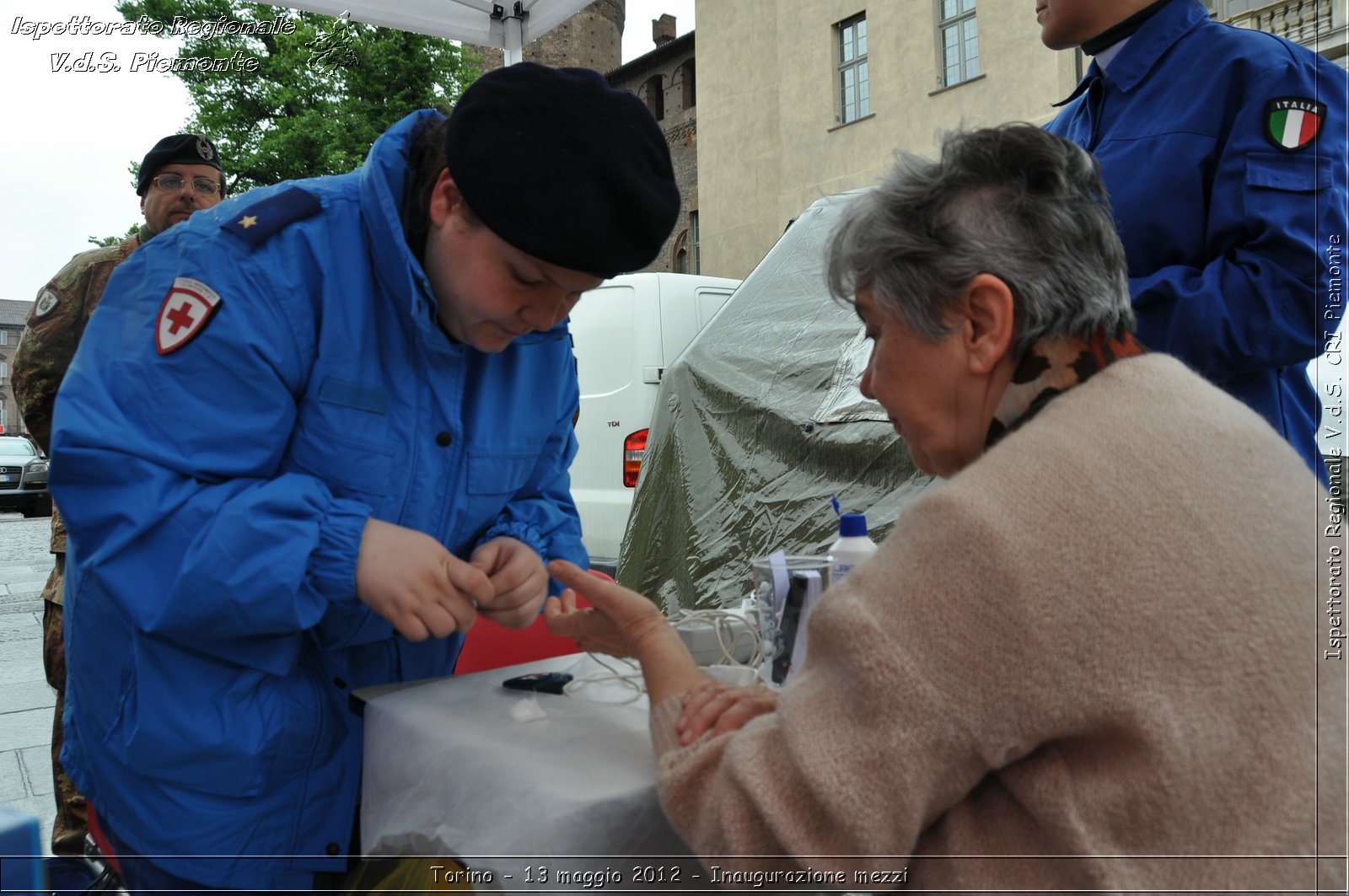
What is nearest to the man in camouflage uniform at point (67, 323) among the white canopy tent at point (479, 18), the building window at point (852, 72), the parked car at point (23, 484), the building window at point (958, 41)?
the white canopy tent at point (479, 18)

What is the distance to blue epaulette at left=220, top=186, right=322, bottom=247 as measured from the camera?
1308 millimetres

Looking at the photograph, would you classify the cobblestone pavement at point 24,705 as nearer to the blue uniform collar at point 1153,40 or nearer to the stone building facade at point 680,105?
the blue uniform collar at point 1153,40

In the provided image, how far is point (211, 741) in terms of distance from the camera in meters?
1.26

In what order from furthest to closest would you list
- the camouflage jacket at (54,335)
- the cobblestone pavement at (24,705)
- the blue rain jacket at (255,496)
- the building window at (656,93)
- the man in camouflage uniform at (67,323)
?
the building window at (656,93) < the cobblestone pavement at (24,705) < the camouflage jacket at (54,335) < the man in camouflage uniform at (67,323) < the blue rain jacket at (255,496)

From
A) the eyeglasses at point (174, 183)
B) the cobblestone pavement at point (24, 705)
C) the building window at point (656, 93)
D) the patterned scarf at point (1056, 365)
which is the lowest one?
the cobblestone pavement at point (24, 705)

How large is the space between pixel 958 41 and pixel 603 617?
15.9 metres

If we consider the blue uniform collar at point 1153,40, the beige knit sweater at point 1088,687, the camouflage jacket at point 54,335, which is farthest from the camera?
the camouflage jacket at point 54,335

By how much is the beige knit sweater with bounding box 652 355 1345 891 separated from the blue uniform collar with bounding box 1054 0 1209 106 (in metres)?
1.31

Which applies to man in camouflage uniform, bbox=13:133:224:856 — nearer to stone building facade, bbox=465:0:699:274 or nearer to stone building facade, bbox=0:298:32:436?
stone building facade, bbox=465:0:699:274

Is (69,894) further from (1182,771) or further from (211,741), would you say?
(1182,771)

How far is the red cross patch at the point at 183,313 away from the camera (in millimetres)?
1221

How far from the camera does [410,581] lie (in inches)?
48.1

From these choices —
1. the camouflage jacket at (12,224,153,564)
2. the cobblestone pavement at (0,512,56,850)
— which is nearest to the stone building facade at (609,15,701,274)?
the cobblestone pavement at (0,512,56,850)

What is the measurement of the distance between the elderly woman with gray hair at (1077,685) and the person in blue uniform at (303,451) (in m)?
0.55
